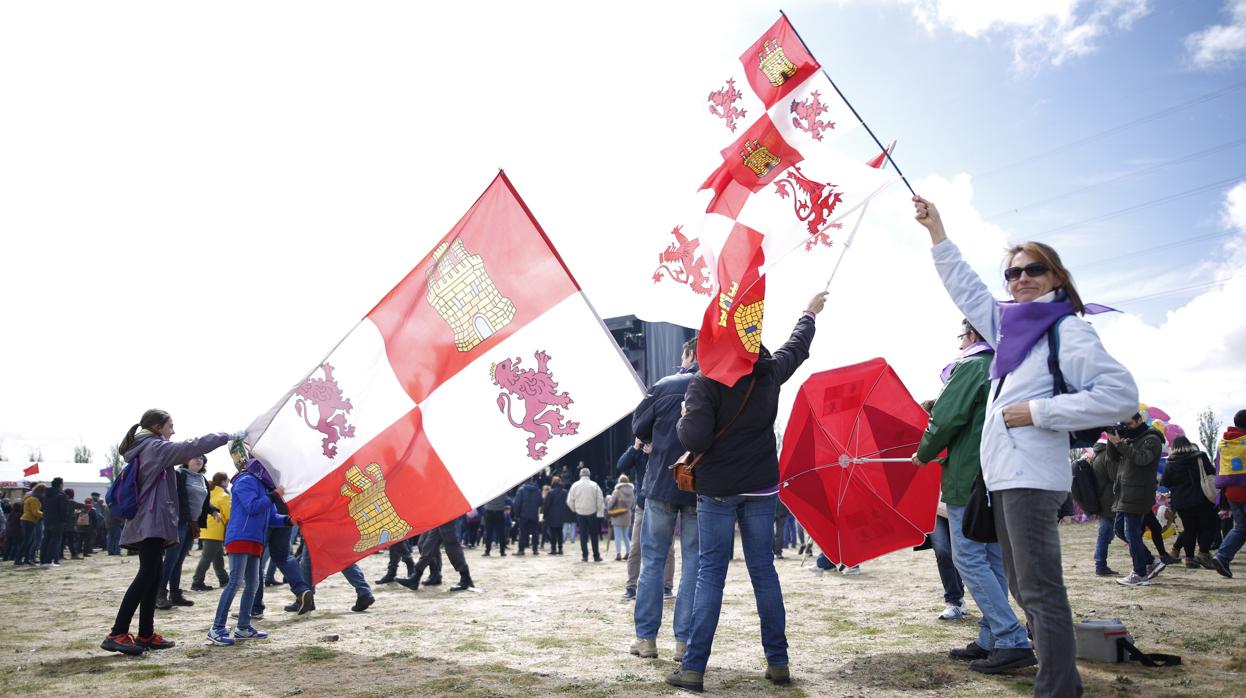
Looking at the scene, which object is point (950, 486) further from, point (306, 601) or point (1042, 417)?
point (306, 601)

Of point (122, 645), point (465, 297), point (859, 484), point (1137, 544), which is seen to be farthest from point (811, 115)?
point (1137, 544)

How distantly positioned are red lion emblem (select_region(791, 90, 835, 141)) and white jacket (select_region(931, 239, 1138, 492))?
7.66 ft

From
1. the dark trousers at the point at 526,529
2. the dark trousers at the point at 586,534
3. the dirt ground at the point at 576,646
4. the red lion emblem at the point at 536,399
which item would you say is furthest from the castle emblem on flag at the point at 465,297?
the dark trousers at the point at 526,529

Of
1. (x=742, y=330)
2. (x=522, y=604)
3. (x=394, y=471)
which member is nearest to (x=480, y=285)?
(x=394, y=471)

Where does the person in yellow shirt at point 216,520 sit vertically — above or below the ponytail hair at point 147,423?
below

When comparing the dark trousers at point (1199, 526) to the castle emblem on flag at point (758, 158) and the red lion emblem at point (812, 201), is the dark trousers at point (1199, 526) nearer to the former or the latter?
the red lion emblem at point (812, 201)

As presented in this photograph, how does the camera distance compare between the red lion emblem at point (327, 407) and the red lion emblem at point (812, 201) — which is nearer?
the red lion emblem at point (812, 201)

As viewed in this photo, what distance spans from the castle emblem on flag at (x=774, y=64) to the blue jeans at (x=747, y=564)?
9.84ft

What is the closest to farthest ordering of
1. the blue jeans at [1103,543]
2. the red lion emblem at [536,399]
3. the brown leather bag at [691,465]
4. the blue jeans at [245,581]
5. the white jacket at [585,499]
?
the brown leather bag at [691,465] < the red lion emblem at [536,399] < the blue jeans at [245,581] < the blue jeans at [1103,543] < the white jacket at [585,499]

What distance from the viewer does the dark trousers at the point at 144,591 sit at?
230 inches

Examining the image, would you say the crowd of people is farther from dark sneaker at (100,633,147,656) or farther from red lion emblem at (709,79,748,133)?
red lion emblem at (709,79,748,133)

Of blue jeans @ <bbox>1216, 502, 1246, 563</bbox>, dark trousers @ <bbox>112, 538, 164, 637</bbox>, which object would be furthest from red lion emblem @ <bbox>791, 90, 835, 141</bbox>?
blue jeans @ <bbox>1216, 502, 1246, 563</bbox>

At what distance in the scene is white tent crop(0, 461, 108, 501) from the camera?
39.6 meters

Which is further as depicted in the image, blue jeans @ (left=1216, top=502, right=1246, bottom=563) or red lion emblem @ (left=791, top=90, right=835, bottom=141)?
blue jeans @ (left=1216, top=502, right=1246, bottom=563)
